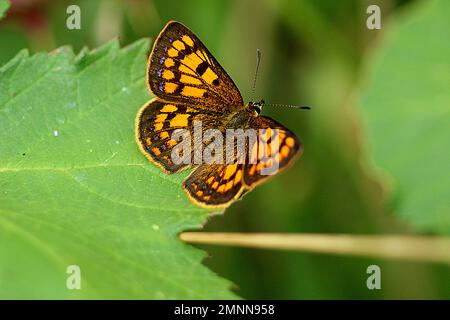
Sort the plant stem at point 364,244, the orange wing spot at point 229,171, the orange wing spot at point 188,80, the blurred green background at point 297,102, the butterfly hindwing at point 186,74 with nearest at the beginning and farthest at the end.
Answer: the orange wing spot at point 229,171 < the butterfly hindwing at point 186,74 < the orange wing spot at point 188,80 < the plant stem at point 364,244 < the blurred green background at point 297,102

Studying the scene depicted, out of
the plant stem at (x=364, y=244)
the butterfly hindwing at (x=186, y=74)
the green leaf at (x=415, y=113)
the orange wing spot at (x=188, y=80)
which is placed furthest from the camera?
the green leaf at (x=415, y=113)

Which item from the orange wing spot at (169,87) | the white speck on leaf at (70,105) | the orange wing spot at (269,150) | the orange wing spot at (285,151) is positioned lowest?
the orange wing spot at (285,151)

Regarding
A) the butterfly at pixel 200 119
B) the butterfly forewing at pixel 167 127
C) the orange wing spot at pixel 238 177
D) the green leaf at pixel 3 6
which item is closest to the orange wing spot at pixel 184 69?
the butterfly at pixel 200 119

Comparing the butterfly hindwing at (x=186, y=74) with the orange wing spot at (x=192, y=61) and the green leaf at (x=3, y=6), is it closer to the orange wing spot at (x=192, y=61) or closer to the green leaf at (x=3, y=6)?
the orange wing spot at (x=192, y=61)

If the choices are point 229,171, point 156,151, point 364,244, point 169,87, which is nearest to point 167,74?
point 169,87

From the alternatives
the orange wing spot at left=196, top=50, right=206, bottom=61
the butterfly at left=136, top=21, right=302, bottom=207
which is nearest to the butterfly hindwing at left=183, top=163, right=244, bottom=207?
the butterfly at left=136, top=21, right=302, bottom=207

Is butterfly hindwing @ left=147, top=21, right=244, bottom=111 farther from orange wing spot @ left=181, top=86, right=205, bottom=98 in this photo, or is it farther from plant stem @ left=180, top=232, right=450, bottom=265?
plant stem @ left=180, top=232, right=450, bottom=265
